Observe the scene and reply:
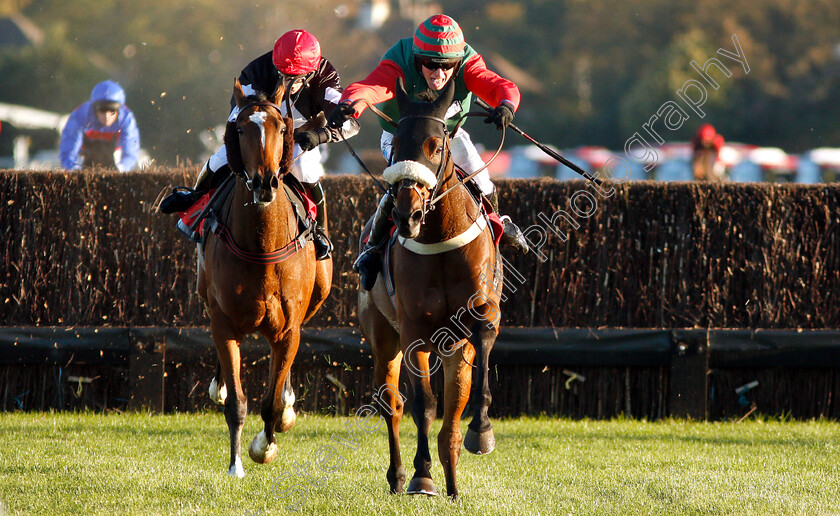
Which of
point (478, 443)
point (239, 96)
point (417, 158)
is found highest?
point (239, 96)

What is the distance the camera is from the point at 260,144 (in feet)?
17.1

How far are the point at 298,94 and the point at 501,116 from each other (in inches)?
71.0

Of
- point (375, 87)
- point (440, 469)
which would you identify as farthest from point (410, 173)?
point (440, 469)

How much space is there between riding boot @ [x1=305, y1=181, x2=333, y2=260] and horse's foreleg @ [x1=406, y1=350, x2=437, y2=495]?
1.40 m

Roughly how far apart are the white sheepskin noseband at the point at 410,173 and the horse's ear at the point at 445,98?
1.37ft

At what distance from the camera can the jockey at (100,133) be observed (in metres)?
9.53

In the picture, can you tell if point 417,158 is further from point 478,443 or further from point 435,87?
point 478,443

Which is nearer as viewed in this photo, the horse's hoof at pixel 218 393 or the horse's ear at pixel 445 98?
the horse's ear at pixel 445 98

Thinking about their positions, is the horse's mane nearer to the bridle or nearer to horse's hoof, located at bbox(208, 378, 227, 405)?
the bridle

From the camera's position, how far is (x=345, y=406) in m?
8.05

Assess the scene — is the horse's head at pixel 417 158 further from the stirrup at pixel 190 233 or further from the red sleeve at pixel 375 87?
the stirrup at pixel 190 233

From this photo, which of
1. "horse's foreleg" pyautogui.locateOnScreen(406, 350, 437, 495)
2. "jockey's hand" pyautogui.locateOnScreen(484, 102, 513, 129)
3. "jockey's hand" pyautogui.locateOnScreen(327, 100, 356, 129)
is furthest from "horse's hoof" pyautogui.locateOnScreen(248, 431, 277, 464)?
"jockey's hand" pyautogui.locateOnScreen(484, 102, 513, 129)

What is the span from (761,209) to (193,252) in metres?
4.49

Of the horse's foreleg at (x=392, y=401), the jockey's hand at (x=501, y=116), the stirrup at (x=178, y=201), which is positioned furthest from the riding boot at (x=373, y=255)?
the stirrup at (x=178, y=201)
